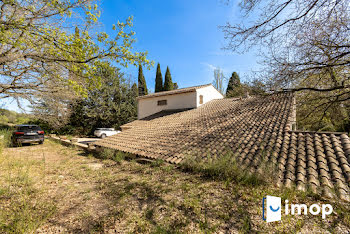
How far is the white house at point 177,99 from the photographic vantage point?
15.3 m

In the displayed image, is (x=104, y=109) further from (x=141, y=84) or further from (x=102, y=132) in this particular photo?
(x=141, y=84)

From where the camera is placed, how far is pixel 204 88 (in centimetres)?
1652

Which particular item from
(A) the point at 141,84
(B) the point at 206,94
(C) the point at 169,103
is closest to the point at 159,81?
(A) the point at 141,84

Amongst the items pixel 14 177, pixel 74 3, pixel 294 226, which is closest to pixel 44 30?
pixel 74 3

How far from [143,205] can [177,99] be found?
551 inches

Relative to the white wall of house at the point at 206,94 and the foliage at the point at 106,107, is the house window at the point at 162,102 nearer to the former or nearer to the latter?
the white wall of house at the point at 206,94

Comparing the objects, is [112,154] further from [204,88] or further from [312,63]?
[204,88]

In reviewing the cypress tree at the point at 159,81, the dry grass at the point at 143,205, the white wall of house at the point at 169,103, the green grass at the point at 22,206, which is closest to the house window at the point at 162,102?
the white wall of house at the point at 169,103

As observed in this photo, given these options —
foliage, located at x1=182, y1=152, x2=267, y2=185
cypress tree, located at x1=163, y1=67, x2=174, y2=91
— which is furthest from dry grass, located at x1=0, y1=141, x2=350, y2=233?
cypress tree, located at x1=163, y1=67, x2=174, y2=91

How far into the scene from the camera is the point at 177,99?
16297 mm

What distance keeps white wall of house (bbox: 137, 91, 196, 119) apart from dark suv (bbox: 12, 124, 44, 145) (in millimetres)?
10203

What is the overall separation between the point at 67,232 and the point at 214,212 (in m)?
2.58

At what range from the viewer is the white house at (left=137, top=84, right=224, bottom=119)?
15300mm

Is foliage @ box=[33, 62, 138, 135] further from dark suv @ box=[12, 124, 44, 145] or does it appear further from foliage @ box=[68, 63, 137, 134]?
dark suv @ box=[12, 124, 44, 145]
